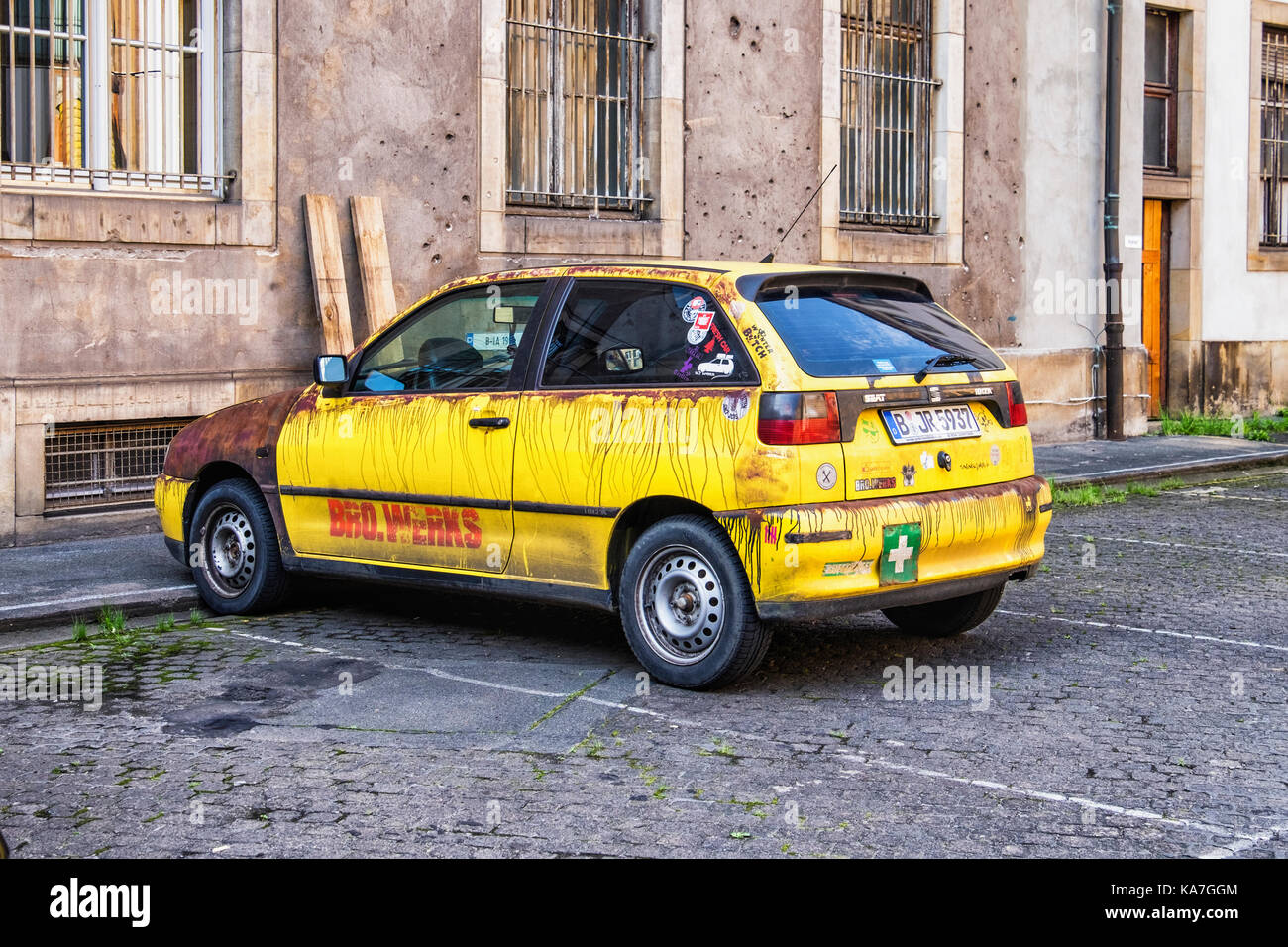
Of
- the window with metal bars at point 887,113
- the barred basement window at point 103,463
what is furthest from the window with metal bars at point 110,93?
the window with metal bars at point 887,113

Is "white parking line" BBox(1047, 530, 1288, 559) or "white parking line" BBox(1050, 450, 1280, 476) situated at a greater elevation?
"white parking line" BBox(1050, 450, 1280, 476)

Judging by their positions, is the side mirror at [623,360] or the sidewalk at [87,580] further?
the sidewalk at [87,580]

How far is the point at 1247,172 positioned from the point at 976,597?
14364 mm

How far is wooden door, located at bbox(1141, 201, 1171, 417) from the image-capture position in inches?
759

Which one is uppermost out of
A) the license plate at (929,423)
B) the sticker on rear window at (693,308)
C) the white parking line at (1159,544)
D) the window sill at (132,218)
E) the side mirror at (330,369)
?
the window sill at (132,218)

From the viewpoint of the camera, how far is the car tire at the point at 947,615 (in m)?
7.57

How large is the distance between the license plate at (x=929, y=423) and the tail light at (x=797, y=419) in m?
0.33

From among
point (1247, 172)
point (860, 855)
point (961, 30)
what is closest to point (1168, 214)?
point (1247, 172)

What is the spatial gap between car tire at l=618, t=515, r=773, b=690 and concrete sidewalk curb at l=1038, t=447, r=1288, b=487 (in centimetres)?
789

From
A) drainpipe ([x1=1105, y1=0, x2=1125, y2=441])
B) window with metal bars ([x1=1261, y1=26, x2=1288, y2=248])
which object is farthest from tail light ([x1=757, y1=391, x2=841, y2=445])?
window with metal bars ([x1=1261, y1=26, x2=1288, y2=248])

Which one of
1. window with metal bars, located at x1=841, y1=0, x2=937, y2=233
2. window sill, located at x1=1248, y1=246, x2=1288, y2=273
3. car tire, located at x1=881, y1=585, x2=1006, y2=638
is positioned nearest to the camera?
car tire, located at x1=881, y1=585, x2=1006, y2=638

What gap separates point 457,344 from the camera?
25.0ft
